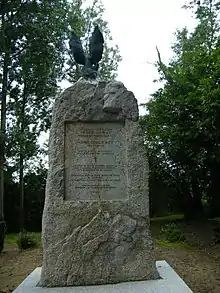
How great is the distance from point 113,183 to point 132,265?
964 millimetres

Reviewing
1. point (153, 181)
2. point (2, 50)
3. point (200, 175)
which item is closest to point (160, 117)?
point (200, 175)

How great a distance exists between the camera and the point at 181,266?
8.31 m

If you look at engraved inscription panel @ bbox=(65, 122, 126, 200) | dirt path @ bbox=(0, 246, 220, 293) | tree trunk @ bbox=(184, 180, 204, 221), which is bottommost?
dirt path @ bbox=(0, 246, 220, 293)

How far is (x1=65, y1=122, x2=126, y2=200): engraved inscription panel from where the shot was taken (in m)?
4.77

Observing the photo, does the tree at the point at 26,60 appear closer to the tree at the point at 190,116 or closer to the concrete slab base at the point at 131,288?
the tree at the point at 190,116

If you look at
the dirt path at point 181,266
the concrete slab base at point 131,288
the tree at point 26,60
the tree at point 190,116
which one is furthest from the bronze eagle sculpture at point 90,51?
the tree at point 26,60

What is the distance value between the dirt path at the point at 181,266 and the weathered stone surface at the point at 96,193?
8.85 feet

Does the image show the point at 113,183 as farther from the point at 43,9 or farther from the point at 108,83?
the point at 43,9

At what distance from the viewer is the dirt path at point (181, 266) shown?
284 inches

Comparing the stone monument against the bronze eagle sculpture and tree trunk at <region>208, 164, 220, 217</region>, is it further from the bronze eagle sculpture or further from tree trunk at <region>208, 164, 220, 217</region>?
tree trunk at <region>208, 164, 220, 217</region>

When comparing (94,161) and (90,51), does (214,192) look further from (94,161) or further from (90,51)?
(94,161)

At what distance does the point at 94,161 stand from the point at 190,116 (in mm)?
8411

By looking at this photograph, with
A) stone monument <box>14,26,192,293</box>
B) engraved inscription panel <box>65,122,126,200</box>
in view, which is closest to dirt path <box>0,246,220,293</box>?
stone monument <box>14,26,192,293</box>

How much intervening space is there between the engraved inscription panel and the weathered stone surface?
0.5 inches
